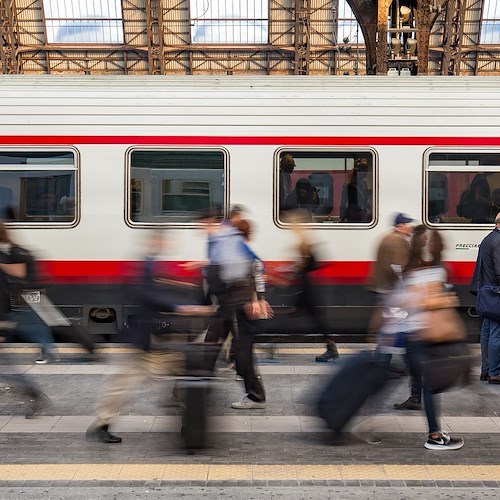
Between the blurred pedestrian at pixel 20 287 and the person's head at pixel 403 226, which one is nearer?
the blurred pedestrian at pixel 20 287

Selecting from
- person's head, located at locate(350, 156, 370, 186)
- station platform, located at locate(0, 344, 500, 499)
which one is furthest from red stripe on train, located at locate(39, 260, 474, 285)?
station platform, located at locate(0, 344, 500, 499)

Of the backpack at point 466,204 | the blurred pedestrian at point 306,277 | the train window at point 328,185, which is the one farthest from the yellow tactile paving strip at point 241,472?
the backpack at point 466,204

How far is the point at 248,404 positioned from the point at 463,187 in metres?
4.33

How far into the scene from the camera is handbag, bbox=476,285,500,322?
788cm

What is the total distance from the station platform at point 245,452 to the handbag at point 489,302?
0.70m

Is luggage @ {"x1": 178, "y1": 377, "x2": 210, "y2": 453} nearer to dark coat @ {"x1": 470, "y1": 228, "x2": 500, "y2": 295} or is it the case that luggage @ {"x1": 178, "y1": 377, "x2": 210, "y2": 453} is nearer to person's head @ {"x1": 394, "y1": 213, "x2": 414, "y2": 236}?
person's head @ {"x1": 394, "y1": 213, "x2": 414, "y2": 236}

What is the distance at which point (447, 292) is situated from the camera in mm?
5930

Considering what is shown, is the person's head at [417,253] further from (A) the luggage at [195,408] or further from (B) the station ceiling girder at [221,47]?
(B) the station ceiling girder at [221,47]

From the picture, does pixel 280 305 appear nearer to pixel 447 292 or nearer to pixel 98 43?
pixel 447 292

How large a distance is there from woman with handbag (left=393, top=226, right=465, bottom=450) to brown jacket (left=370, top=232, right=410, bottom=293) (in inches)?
56.2

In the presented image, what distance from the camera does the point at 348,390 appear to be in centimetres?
570

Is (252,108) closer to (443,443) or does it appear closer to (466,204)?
(466,204)

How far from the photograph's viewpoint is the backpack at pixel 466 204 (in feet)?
32.8

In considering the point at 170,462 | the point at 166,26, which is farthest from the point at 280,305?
the point at 166,26
